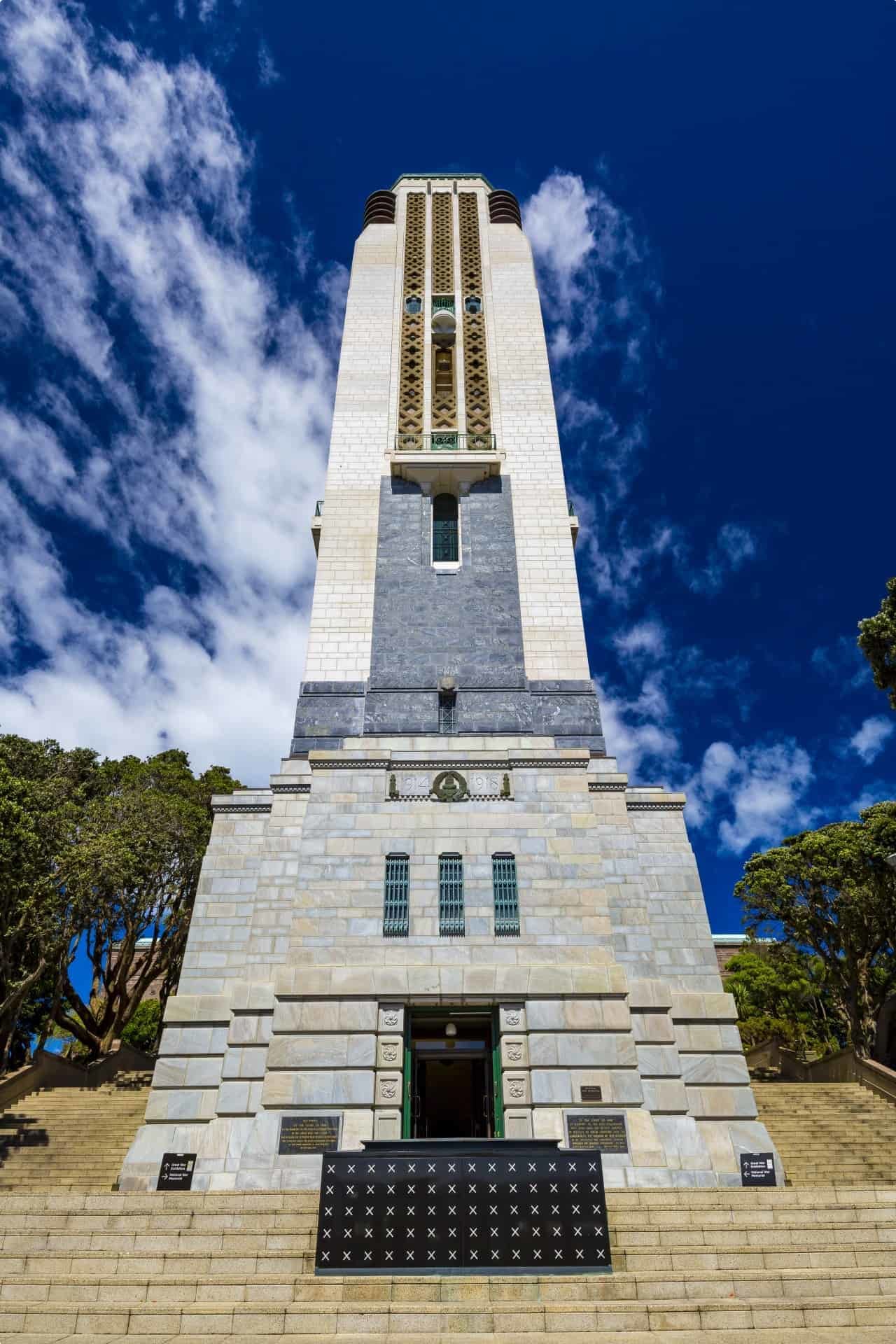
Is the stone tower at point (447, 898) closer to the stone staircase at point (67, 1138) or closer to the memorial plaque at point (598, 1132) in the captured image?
the memorial plaque at point (598, 1132)

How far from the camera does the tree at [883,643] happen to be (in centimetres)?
1770

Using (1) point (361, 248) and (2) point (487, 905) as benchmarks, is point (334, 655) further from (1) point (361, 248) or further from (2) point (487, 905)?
(1) point (361, 248)

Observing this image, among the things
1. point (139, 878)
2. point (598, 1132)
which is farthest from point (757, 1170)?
point (139, 878)

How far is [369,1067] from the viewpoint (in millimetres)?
15148

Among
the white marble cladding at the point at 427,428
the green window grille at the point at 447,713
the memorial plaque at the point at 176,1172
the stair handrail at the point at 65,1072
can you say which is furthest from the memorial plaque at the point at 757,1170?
the stair handrail at the point at 65,1072

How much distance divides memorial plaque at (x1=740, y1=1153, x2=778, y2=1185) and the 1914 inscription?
7380 mm

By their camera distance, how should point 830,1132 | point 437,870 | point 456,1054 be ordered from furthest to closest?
point 830,1132
point 437,870
point 456,1054

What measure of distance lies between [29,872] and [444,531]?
15.0 metres

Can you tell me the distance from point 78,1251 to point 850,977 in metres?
26.3

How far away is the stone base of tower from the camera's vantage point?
14.8 metres

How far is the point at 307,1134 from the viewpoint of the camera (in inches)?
570

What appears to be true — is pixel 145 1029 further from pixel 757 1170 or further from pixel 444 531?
pixel 757 1170

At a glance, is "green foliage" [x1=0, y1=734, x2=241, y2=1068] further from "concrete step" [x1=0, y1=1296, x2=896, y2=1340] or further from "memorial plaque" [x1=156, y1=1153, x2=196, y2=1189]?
"concrete step" [x1=0, y1=1296, x2=896, y2=1340]

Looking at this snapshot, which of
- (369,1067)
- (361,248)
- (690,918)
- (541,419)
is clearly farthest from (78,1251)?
(361,248)
